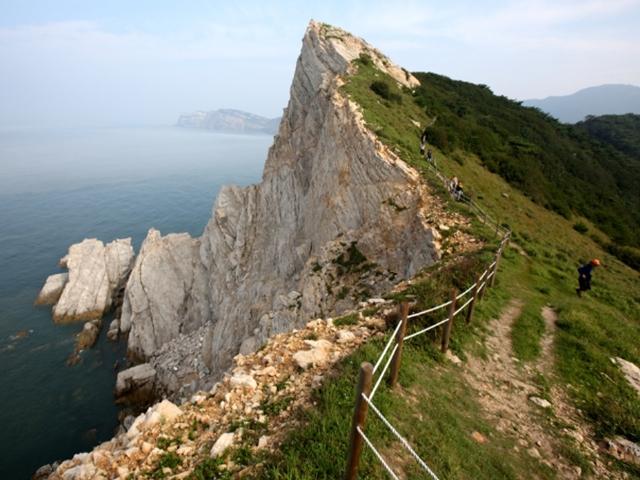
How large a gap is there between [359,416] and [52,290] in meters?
53.4

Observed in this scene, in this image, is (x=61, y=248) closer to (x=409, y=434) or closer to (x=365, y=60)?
(x=365, y=60)

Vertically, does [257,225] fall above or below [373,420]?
below

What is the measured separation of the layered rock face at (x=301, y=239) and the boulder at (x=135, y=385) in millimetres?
3607

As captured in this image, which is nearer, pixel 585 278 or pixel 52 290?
pixel 585 278

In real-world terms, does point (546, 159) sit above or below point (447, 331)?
above

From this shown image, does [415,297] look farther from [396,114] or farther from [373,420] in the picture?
[396,114]

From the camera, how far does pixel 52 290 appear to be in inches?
1743

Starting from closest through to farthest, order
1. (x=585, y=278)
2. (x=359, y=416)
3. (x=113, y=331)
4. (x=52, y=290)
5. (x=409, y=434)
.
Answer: (x=359, y=416) < (x=409, y=434) < (x=585, y=278) < (x=113, y=331) < (x=52, y=290)

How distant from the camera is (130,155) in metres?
169

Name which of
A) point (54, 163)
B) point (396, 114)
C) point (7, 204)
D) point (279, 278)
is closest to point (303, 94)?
point (396, 114)

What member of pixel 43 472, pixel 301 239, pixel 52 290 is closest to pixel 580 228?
pixel 301 239

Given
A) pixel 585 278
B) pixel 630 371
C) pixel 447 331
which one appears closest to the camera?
pixel 447 331

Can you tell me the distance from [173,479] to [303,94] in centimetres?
3425

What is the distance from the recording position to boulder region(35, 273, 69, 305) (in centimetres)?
4362
